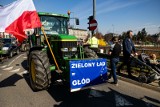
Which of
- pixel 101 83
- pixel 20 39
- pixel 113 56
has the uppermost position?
pixel 20 39

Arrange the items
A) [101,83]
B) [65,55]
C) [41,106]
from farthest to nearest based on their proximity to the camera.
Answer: [65,55] < [101,83] < [41,106]

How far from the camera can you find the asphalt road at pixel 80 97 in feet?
19.6

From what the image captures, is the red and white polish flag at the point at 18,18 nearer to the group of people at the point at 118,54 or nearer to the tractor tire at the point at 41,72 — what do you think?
the tractor tire at the point at 41,72

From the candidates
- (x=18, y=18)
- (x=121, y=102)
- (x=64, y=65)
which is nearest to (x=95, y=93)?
(x=121, y=102)

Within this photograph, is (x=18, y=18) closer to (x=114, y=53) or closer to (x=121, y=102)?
(x=114, y=53)

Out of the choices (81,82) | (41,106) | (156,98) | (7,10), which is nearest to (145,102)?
(156,98)

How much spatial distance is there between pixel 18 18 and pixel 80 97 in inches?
133

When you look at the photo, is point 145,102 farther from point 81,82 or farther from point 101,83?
point 81,82

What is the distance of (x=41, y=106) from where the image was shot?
5785 millimetres

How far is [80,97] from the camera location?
6566 millimetres

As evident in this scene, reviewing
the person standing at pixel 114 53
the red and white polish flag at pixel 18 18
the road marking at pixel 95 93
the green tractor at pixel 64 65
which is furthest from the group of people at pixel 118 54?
the red and white polish flag at pixel 18 18

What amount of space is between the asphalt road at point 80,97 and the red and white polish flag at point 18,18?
1.96m

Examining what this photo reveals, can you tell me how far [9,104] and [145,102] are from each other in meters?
4.11

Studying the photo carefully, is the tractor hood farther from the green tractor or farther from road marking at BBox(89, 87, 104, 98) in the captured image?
road marking at BBox(89, 87, 104, 98)
